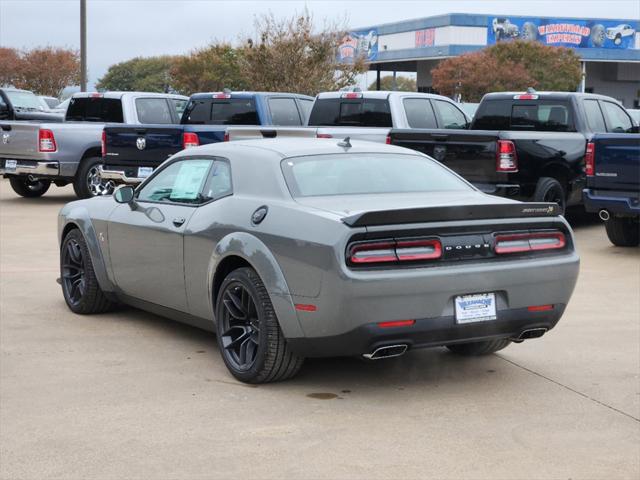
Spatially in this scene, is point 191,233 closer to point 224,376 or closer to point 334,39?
point 224,376

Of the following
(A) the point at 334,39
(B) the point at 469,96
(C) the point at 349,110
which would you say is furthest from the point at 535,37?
(C) the point at 349,110

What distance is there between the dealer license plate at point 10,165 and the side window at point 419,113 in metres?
7.22

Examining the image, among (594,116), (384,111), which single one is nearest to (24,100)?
(384,111)

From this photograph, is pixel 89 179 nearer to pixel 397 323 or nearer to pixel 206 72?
pixel 397 323

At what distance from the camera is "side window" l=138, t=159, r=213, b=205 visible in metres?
7.50

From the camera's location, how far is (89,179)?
1903cm

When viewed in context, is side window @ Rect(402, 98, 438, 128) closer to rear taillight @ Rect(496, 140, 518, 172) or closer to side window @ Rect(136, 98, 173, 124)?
rear taillight @ Rect(496, 140, 518, 172)

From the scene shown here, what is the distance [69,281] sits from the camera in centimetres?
898

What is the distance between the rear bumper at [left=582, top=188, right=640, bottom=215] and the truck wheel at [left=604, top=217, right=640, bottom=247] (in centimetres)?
98

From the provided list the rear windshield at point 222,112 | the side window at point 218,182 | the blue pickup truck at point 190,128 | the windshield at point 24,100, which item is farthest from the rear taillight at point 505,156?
the windshield at point 24,100

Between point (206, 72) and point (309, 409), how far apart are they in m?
53.0

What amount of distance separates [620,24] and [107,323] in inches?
2550

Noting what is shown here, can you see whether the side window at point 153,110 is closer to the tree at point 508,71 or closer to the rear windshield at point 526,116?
the rear windshield at point 526,116

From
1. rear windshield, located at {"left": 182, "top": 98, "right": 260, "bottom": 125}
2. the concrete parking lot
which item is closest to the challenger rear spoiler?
the concrete parking lot
